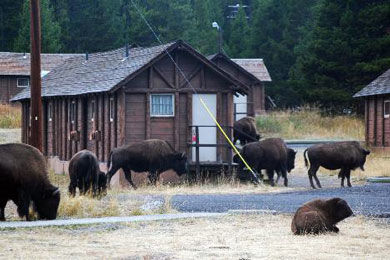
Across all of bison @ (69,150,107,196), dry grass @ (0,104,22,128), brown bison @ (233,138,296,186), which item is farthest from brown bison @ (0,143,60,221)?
dry grass @ (0,104,22,128)

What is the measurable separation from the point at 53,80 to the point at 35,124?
2084 cm

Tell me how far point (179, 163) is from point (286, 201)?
31.6 feet

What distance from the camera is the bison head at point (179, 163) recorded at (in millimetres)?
34625

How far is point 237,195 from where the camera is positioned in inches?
1137

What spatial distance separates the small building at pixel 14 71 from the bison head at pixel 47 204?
5630 centimetres

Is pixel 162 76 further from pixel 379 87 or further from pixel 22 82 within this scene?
pixel 22 82

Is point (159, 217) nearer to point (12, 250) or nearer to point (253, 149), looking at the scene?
point (12, 250)

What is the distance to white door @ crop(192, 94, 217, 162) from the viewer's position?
121 ft

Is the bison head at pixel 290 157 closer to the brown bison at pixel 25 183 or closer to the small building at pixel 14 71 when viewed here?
the brown bison at pixel 25 183

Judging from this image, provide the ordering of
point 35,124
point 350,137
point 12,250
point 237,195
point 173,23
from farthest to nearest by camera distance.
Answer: point 173,23
point 350,137
point 237,195
point 35,124
point 12,250

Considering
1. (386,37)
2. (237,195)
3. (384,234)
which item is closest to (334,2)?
(386,37)

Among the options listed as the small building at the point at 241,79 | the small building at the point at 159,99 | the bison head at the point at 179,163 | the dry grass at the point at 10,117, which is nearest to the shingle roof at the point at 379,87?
the small building at the point at 241,79

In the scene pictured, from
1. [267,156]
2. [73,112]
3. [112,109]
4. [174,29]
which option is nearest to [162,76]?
[112,109]

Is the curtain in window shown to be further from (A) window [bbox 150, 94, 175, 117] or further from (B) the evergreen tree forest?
(B) the evergreen tree forest
